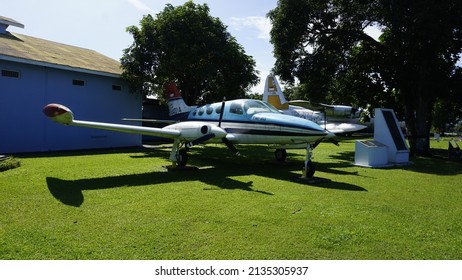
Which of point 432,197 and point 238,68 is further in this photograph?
point 238,68

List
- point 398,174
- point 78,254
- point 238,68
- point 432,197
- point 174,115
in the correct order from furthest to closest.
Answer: point 238,68, point 174,115, point 398,174, point 432,197, point 78,254

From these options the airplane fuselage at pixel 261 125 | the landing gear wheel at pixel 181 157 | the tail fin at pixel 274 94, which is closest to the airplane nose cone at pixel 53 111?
the landing gear wheel at pixel 181 157

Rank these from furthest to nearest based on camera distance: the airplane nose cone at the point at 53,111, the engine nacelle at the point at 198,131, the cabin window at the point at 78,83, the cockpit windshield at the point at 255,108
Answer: the cabin window at the point at 78,83, the cockpit windshield at the point at 255,108, the engine nacelle at the point at 198,131, the airplane nose cone at the point at 53,111

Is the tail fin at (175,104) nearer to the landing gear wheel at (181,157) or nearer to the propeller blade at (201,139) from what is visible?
the landing gear wheel at (181,157)

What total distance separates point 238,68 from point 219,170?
39.1ft

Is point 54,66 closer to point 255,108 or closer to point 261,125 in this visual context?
point 255,108

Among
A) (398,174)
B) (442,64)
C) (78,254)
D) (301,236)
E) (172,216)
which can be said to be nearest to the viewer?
(78,254)

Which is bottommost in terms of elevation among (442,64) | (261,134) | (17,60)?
(261,134)

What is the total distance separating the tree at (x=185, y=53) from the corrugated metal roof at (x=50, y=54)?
1967 millimetres

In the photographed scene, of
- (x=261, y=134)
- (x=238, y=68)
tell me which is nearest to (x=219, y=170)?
(x=261, y=134)

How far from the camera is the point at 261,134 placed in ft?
40.6

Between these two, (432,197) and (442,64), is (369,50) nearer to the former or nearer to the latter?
(442,64)

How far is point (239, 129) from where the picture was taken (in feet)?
42.7

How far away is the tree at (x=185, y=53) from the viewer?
19.9m
